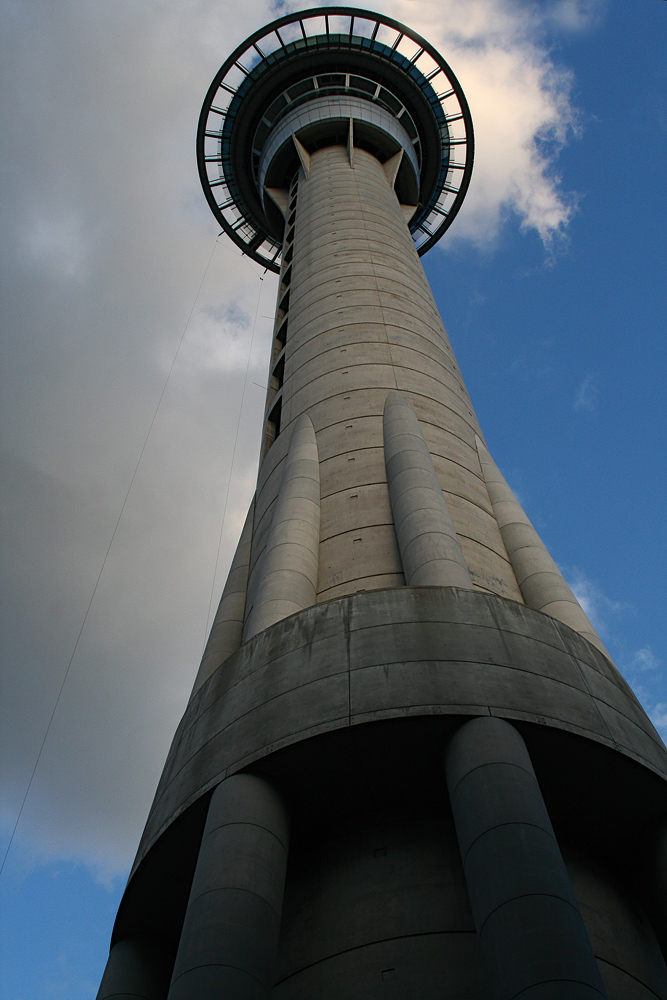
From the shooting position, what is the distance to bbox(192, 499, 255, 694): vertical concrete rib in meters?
16.3

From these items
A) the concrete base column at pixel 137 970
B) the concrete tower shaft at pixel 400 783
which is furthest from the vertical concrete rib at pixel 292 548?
the concrete base column at pixel 137 970

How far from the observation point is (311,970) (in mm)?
10000

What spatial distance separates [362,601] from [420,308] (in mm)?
17550

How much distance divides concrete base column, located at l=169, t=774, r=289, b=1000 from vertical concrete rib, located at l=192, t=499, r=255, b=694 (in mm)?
4873

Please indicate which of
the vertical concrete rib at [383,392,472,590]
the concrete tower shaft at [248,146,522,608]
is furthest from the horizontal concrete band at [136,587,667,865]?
the concrete tower shaft at [248,146,522,608]

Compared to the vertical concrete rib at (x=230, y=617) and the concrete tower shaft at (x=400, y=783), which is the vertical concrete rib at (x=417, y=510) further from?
the vertical concrete rib at (x=230, y=617)

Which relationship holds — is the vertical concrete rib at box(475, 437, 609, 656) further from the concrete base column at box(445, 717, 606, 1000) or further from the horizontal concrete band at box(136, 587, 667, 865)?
the concrete base column at box(445, 717, 606, 1000)

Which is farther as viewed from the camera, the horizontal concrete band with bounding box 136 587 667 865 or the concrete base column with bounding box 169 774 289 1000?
the horizontal concrete band with bounding box 136 587 667 865

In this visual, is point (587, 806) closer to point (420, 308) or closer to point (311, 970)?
point (311, 970)

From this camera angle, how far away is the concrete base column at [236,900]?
820cm

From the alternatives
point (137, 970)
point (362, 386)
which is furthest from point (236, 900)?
point (362, 386)

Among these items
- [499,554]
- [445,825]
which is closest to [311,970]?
[445,825]

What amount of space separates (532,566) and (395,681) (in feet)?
23.5

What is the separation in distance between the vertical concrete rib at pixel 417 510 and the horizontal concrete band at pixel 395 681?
49.5 inches
